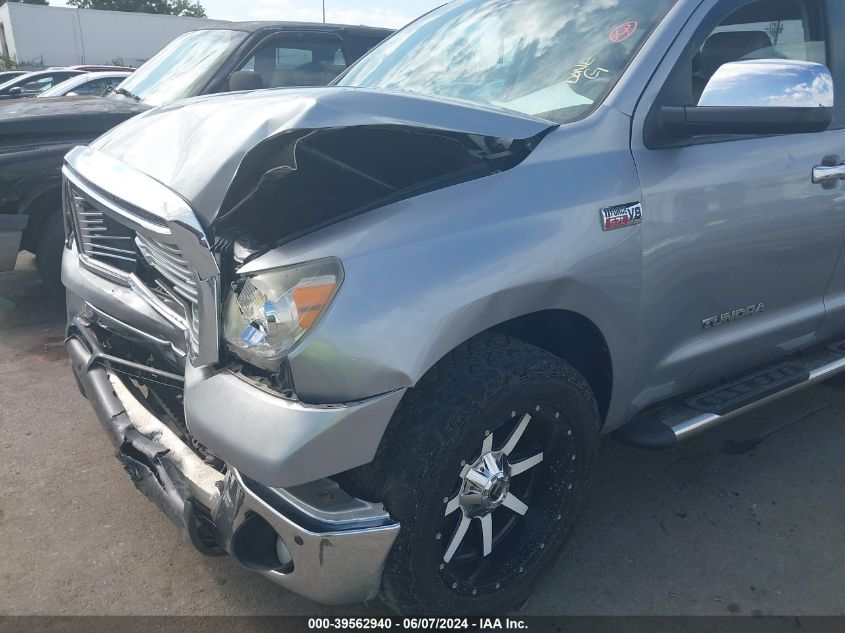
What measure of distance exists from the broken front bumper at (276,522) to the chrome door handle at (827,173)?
2.02 meters

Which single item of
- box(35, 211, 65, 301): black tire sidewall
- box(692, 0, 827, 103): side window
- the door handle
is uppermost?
box(692, 0, 827, 103): side window

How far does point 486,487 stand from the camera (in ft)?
6.46

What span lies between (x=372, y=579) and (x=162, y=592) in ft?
3.05

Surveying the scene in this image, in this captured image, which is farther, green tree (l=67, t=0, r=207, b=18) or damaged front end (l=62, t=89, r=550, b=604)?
green tree (l=67, t=0, r=207, b=18)

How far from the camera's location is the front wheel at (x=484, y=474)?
70.1 inches

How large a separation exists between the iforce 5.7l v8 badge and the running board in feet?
2.42

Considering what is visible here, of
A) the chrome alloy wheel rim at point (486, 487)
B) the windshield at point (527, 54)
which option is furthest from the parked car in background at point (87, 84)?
the chrome alloy wheel rim at point (486, 487)

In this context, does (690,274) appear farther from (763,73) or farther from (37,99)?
(37,99)

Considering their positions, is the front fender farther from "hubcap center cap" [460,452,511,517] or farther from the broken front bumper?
"hubcap center cap" [460,452,511,517]

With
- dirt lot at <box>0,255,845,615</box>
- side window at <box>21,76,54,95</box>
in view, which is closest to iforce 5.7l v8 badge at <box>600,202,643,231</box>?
dirt lot at <box>0,255,845,615</box>

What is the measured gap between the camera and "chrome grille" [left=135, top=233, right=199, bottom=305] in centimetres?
189

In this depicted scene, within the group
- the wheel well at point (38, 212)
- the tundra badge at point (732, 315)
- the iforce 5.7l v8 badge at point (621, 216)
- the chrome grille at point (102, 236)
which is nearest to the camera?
the iforce 5.7l v8 badge at point (621, 216)

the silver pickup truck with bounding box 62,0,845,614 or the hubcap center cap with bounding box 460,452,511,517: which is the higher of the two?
the silver pickup truck with bounding box 62,0,845,614

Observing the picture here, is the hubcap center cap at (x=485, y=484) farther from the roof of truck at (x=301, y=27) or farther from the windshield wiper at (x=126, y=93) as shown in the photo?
the windshield wiper at (x=126, y=93)
